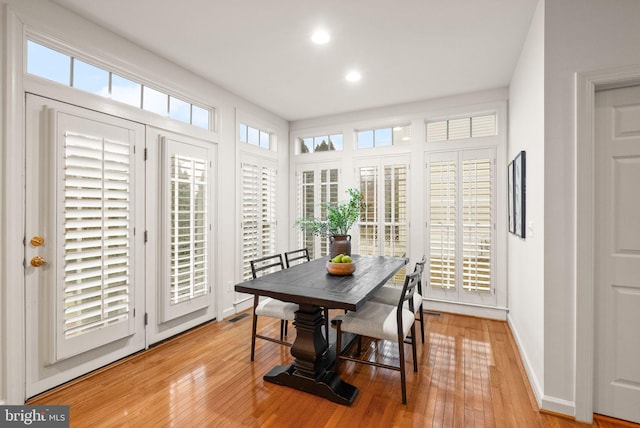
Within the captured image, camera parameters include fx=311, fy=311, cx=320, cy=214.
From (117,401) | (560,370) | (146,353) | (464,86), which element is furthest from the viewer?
(464,86)

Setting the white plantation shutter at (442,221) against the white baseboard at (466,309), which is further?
the white plantation shutter at (442,221)

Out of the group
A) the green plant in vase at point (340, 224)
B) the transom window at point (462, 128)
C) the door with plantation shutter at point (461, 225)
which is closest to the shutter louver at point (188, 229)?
the green plant in vase at point (340, 224)

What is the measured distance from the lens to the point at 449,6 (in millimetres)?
2254

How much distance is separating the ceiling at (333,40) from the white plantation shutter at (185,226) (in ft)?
3.14

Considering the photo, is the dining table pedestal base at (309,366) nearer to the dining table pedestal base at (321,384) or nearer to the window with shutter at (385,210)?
the dining table pedestal base at (321,384)

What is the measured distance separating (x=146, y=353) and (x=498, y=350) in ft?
10.9

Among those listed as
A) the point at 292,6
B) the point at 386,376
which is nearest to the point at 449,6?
the point at 292,6

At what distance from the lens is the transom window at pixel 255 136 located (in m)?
4.29

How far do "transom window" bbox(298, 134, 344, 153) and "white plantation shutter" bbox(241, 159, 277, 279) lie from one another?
2.36ft

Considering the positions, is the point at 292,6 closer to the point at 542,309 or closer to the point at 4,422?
the point at 542,309

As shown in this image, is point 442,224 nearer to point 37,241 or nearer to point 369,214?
point 369,214

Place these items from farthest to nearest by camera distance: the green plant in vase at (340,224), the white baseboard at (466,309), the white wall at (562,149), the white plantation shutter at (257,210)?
the white plantation shutter at (257,210) → the white baseboard at (466,309) → the green plant in vase at (340,224) → the white wall at (562,149)

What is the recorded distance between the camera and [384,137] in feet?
15.0

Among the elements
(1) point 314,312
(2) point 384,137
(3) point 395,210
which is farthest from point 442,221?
(1) point 314,312
